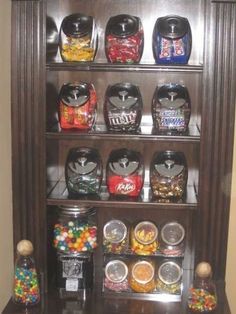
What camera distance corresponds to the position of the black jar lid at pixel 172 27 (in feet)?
6.79

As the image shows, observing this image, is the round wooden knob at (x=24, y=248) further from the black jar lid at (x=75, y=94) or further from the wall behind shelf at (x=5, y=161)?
the black jar lid at (x=75, y=94)

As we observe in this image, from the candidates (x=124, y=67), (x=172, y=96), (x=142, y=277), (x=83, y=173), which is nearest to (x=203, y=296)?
(x=142, y=277)

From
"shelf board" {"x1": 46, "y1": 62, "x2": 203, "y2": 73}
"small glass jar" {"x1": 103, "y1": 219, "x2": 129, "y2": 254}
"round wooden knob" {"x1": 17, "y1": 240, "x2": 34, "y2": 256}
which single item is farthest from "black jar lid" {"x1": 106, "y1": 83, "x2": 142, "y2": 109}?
"round wooden knob" {"x1": 17, "y1": 240, "x2": 34, "y2": 256}

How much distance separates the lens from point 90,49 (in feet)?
6.99

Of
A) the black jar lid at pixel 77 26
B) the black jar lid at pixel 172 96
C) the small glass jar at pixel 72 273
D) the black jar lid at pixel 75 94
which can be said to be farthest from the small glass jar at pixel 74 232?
the black jar lid at pixel 77 26

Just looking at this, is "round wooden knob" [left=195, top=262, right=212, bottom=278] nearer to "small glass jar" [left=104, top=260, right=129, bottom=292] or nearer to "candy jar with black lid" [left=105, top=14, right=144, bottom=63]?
"small glass jar" [left=104, top=260, right=129, bottom=292]

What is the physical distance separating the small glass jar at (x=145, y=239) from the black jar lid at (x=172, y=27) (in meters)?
0.76

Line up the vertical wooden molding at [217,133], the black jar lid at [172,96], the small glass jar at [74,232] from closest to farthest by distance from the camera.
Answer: the vertical wooden molding at [217,133], the black jar lid at [172,96], the small glass jar at [74,232]

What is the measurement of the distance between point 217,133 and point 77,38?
634 mm

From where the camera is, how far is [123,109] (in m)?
2.13

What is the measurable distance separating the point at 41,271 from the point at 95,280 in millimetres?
262

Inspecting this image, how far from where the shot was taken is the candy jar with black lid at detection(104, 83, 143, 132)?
2.13 metres

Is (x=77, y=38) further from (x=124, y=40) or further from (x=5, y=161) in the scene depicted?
(x=5, y=161)

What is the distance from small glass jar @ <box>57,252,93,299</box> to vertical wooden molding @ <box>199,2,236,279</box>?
17.9 inches
